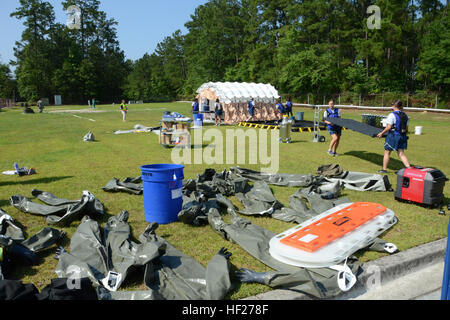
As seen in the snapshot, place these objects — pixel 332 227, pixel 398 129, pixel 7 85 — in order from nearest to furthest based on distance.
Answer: pixel 332 227
pixel 398 129
pixel 7 85

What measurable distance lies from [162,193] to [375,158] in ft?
28.1

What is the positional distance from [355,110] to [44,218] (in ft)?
116

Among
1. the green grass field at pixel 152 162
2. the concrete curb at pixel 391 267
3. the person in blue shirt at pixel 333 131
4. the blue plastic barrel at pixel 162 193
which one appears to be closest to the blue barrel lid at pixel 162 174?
the blue plastic barrel at pixel 162 193

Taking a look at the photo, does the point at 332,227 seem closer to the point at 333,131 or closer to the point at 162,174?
the point at 162,174

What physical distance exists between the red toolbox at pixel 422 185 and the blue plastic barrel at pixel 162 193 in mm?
4269

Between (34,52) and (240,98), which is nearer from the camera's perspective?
(240,98)

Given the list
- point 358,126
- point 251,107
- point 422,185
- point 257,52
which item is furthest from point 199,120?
point 257,52

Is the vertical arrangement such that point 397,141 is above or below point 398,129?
below

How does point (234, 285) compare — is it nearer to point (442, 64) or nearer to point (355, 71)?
point (442, 64)

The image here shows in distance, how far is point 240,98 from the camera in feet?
79.3

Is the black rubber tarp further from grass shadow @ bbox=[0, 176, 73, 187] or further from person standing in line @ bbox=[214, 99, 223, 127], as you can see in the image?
person standing in line @ bbox=[214, 99, 223, 127]

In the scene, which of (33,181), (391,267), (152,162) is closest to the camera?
(391,267)
